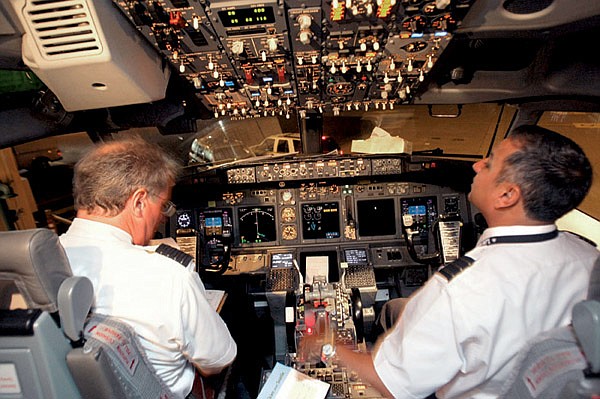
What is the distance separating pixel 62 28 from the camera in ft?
4.76

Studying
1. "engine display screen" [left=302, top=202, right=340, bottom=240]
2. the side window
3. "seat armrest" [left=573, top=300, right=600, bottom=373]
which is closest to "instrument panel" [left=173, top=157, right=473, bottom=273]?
"engine display screen" [left=302, top=202, right=340, bottom=240]

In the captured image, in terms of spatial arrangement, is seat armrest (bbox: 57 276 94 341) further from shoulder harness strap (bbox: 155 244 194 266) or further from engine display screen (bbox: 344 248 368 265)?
engine display screen (bbox: 344 248 368 265)

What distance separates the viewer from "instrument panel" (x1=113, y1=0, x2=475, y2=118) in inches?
58.3

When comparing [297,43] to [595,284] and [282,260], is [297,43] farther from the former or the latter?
[282,260]

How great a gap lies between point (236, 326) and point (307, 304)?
0.85 m

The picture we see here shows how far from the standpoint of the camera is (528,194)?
1.24 metres

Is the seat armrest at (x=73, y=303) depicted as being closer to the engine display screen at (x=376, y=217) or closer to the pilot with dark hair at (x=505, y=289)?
the pilot with dark hair at (x=505, y=289)

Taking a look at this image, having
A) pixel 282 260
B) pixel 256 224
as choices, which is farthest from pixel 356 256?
pixel 256 224

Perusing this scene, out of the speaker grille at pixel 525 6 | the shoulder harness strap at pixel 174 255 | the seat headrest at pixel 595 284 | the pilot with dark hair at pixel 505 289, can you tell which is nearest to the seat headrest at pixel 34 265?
the shoulder harness strap at pixel 174 255

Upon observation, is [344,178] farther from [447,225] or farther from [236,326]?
[236,326]

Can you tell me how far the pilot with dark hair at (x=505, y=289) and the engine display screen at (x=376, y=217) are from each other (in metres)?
1.94

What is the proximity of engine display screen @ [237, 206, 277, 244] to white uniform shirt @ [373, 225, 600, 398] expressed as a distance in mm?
2181

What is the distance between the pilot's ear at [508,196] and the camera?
1260mm

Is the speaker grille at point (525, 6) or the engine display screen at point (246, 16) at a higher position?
the engine display screen at point (246, 16)
